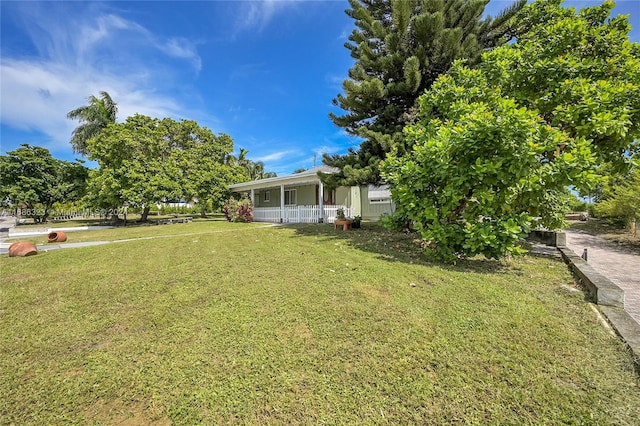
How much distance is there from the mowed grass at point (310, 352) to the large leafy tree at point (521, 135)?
53.0 inches

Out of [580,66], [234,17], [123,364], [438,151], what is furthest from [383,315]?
[234,17]

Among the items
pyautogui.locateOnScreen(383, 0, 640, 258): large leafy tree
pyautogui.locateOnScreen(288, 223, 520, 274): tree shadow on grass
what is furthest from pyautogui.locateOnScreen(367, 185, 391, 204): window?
pyautogui.locateOnScreen(383, 0, 640, 258): large leafy tree

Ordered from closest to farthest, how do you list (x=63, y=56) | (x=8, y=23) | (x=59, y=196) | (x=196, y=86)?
(x=8, y=23)
(x=63, y=56)
(x=196, y=86)
(x=59, y=196)

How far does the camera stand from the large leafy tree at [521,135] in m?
4.55

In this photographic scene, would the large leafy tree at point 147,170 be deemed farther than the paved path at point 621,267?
Yes

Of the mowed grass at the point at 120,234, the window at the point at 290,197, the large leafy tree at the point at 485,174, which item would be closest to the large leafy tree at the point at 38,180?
the mowed grass at the point at 120,234

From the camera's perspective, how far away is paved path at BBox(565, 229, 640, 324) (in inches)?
157

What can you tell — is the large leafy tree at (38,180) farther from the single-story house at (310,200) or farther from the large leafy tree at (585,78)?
the large leafy tree at (585,78)

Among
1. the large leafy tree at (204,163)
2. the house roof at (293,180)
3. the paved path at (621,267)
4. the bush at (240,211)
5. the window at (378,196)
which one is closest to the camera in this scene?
the paved path at (621,267)

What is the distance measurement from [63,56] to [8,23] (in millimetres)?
2087

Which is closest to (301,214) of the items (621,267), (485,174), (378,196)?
(378,196)

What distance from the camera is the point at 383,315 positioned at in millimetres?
3082

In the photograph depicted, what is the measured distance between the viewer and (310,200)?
61.1 ft

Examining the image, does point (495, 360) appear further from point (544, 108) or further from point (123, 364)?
point (544, 108)
